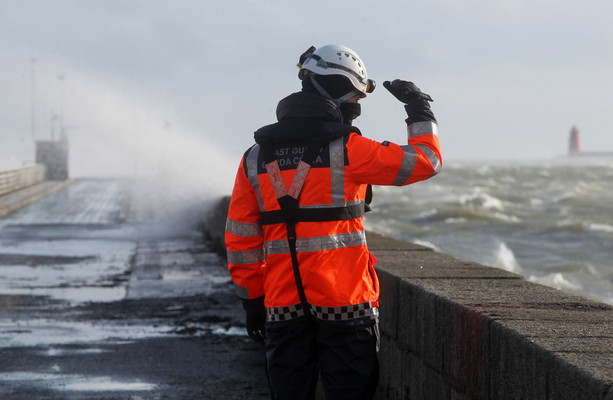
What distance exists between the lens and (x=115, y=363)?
766 centimetres

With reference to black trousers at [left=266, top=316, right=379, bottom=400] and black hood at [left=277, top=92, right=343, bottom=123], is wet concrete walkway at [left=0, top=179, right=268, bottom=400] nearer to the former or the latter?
black trousers at [left=266, top=316, right=379, bottom=400]

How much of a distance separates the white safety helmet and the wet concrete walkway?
306 cm

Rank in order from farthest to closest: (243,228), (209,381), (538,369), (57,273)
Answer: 1. (57,273)
2. (209,381)
3. (243,228)
4. (538,369)

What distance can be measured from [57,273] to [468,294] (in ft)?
34.3

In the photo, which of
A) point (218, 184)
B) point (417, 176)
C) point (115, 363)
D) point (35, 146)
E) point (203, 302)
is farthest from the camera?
point (35, 146)

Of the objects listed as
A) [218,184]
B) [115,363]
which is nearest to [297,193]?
[115,363]

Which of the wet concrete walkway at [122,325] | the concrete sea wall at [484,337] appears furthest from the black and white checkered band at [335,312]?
the wet concrete walkway at [122,325]

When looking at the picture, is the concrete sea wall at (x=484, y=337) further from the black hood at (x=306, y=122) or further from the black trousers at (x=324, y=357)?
the black hood at (x=306, y=122)

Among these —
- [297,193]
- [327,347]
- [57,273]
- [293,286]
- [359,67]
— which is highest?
[359,67]

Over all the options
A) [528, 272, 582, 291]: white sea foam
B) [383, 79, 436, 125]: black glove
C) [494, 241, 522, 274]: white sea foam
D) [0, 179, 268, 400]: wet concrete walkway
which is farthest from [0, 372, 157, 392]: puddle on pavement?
[494, 241, 522, 274]: white sea foam

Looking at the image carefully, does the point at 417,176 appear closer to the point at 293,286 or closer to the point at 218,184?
the point at 293,286

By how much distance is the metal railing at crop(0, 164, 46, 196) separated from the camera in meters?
42.2

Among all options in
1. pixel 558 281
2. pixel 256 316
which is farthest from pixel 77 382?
pixel 558 281

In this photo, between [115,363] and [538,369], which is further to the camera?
[115,363]
